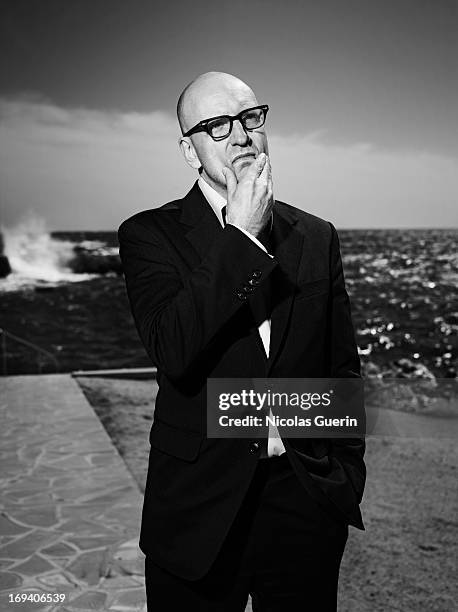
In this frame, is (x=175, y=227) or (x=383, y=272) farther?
(x=383, y=272)

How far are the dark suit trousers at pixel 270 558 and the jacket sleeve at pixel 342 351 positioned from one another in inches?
5.3

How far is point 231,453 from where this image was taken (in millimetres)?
1336

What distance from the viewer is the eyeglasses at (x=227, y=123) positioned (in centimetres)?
132

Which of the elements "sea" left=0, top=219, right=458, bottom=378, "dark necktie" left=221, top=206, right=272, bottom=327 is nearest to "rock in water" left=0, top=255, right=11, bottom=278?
"sea" left=0, top=219, right=458, bottom=378

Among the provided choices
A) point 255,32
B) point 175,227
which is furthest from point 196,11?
point 175,227

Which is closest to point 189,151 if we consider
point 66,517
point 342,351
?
point 342,351

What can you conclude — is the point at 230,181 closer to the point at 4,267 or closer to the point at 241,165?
the point at 241,165

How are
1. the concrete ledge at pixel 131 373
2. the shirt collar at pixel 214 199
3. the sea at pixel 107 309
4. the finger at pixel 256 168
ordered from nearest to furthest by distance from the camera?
the finger at pixel 256 168, the shirt collar at pixel 214 199, the concrete ledge at pixel 131 373, the sea at pixel 107 309

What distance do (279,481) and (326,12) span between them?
12724mm

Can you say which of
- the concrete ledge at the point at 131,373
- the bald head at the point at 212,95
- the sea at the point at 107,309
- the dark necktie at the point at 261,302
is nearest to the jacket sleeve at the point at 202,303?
the dark necktie at the point at 261,302

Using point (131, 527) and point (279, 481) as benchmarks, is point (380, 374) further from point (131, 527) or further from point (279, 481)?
point (279, 481)

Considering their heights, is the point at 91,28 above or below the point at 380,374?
above

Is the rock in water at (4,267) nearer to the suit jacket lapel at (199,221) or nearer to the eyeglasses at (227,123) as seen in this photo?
the suit jacket lapel at (199,221)

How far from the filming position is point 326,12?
42.1 ft
